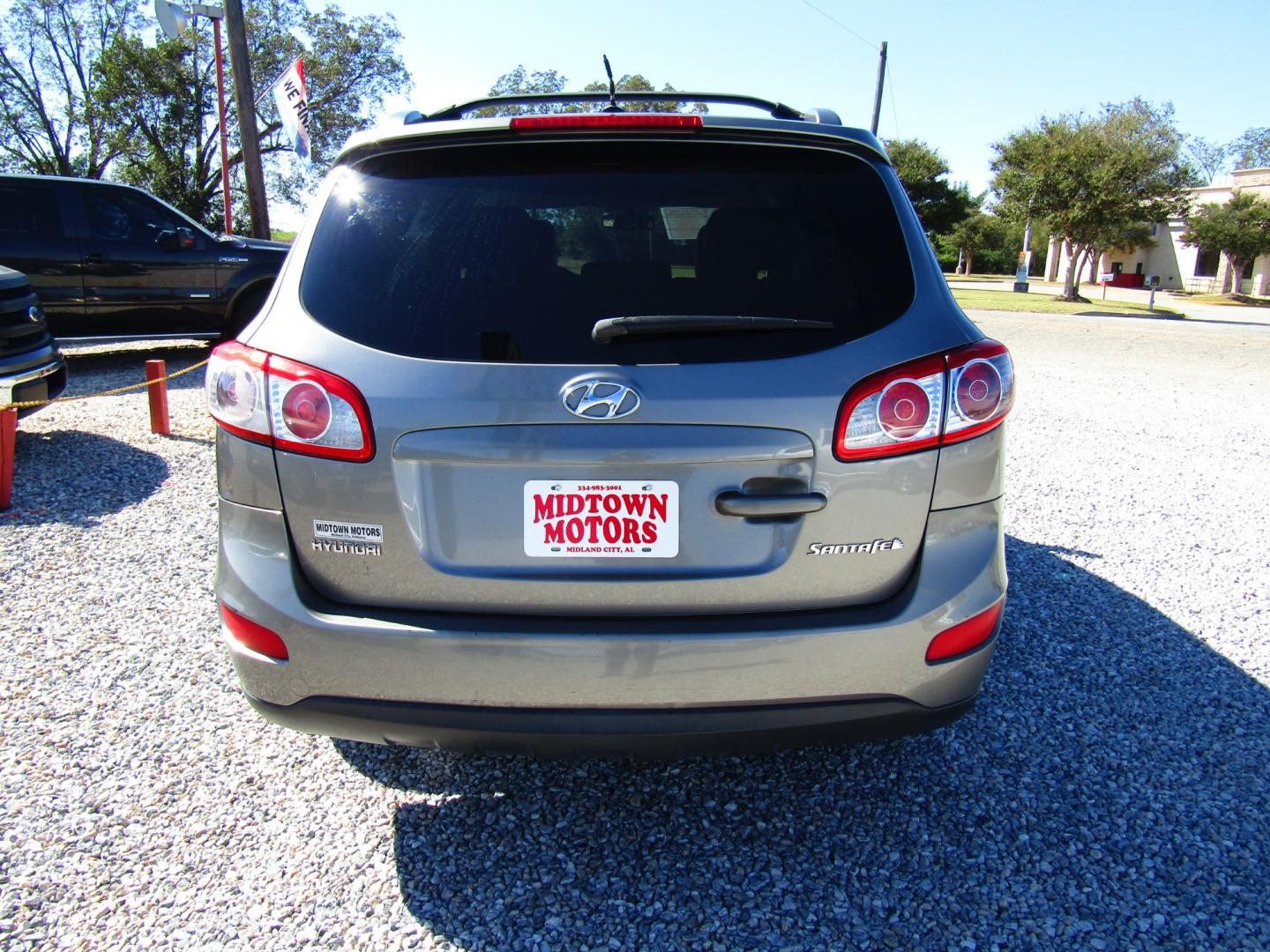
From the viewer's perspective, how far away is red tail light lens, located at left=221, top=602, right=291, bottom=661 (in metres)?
1.91

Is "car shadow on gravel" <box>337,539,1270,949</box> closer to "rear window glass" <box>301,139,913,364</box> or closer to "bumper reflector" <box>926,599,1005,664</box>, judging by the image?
"bumper reflector" <box>926,599,1005,664</box>

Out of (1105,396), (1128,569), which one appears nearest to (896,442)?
(1128,569)

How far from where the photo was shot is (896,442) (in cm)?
184

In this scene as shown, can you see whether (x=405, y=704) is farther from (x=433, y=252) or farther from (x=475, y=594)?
(x=433, y=252)

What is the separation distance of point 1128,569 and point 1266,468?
3164 mm

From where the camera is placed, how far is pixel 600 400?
70.2 inches

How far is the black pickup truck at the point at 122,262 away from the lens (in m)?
9.07

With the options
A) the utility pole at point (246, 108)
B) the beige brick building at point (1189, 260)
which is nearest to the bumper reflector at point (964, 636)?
the utility pole at point (246, 108)

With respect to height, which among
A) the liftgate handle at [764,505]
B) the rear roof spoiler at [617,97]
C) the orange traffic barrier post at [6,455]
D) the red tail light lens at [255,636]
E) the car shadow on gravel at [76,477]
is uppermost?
the rear roof spoiler at [617,97]

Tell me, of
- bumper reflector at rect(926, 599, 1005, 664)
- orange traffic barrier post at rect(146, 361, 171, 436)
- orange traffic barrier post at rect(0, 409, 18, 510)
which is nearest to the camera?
bumper reflector at rect(926, 599, 1005, 664)

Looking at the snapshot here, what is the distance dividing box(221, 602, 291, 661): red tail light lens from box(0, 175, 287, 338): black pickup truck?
8.82 metres

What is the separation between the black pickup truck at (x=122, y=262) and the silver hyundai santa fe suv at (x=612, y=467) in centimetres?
897

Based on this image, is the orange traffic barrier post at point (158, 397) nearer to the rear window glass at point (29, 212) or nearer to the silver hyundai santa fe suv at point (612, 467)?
the rear window glass at point (29, 212)

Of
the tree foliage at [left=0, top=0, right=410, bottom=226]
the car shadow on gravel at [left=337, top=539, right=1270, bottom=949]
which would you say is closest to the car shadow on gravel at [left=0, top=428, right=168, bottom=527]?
the car shadow on gravel at [left=337, top=539, right=1270, bottom=949]
